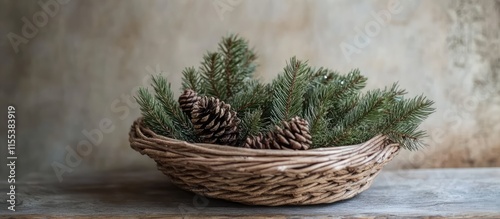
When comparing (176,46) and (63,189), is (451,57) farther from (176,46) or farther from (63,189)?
(63,189)

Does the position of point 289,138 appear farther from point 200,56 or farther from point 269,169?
point 200,56

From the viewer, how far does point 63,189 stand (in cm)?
89

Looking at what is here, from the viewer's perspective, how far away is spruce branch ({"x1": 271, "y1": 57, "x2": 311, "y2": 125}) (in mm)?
747

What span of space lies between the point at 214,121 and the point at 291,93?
122 millimetres

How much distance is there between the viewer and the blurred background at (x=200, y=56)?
40.8 inches

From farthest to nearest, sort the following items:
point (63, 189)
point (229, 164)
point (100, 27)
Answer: point (100, 27) < point (63, 189) < point (229, 164)

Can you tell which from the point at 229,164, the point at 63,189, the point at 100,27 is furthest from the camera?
the point at 100,27

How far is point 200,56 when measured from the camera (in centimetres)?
107

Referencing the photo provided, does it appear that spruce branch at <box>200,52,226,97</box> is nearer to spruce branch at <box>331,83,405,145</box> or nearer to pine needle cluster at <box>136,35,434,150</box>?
pine needle cluster at <box>136,35,434,150</box>

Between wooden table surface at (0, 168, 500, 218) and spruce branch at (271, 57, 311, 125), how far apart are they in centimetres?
14

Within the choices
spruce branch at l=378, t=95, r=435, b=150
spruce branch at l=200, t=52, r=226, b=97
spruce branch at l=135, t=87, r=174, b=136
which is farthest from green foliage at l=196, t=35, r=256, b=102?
spruce branch at l=378, t=95, r=435, b=150

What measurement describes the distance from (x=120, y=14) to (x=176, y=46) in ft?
0.43

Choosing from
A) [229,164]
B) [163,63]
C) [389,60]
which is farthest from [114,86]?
[389,60]

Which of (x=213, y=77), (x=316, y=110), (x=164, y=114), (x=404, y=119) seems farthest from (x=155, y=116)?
(x=404, y=119)
